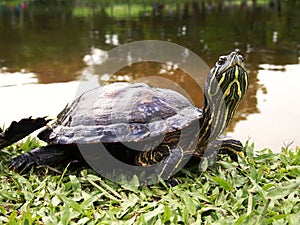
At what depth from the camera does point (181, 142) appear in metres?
2.59

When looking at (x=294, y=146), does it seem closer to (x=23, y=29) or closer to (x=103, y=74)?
(x=103, y=74)

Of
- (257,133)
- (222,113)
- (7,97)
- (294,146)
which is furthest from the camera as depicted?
(7,97)

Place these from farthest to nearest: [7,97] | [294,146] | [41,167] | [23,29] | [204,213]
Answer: [23,29], [7,97], [294,146], [41,167], [204,213]

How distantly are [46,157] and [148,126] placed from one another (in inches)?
29.1

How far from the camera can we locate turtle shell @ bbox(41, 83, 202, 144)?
8.21 ft

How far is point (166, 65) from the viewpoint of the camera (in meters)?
5.81

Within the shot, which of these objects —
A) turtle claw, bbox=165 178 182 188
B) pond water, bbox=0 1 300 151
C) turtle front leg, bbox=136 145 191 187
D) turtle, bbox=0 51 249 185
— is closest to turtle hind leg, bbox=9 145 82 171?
turtle, bbox=0 51 249 185

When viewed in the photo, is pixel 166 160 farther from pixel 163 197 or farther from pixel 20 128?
pixel 20 128

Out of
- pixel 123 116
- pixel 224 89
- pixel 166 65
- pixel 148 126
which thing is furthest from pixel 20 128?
pixel 166 65

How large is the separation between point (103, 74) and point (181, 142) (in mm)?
2966

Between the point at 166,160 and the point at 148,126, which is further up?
the point at 148,126

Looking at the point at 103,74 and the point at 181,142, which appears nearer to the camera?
the point at 181,142

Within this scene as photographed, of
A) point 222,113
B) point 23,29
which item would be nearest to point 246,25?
point 23,29

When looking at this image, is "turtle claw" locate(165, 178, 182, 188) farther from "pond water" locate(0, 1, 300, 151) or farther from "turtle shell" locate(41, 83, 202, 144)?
"pond water" locate(0, 1, 300, 151)
